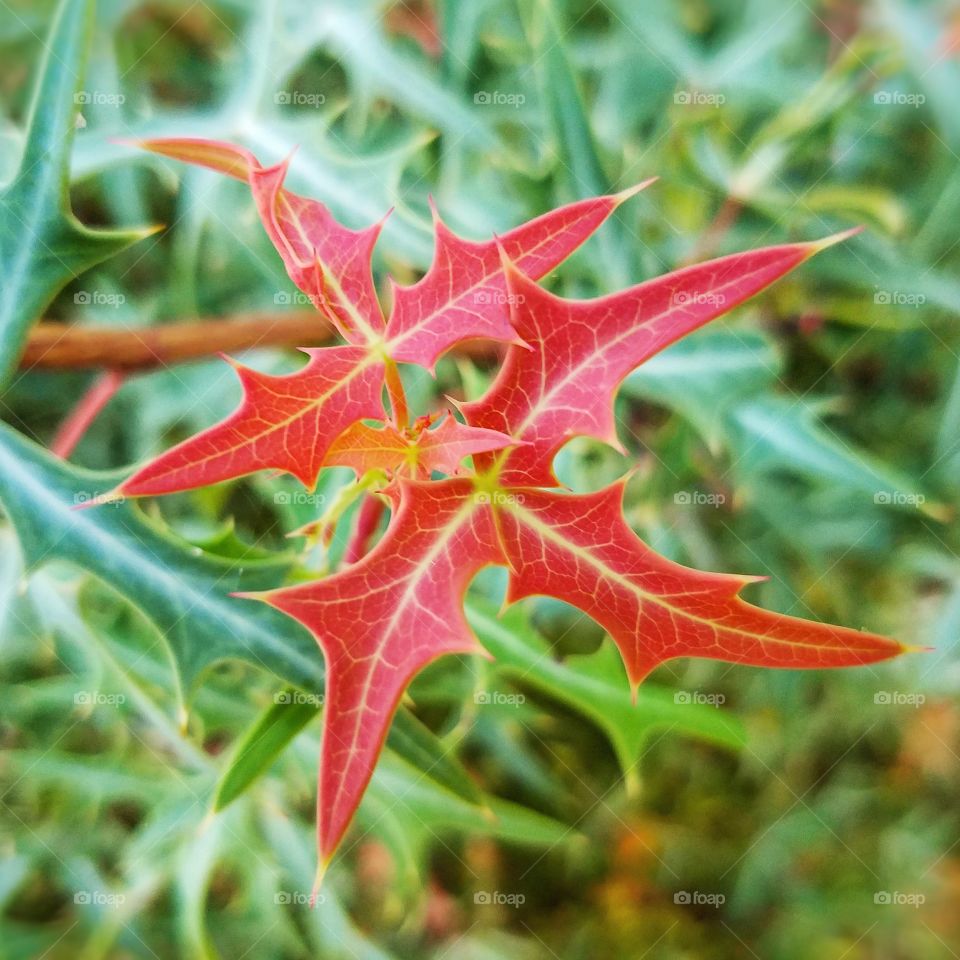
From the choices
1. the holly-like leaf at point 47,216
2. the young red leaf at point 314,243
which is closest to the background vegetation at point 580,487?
the holly-like leaf at point 47,216

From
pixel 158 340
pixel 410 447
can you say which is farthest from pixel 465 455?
pixel 158 340

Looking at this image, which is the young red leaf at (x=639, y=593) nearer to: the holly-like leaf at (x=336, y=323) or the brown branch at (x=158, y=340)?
the holly-like leaf at (x=336, y=323)

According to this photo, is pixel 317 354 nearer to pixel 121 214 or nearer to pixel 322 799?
pixel 322 799

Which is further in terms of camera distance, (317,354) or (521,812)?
(521,812)

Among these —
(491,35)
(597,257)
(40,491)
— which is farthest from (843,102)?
(40,491)

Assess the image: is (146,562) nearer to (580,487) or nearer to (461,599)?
(461,599)

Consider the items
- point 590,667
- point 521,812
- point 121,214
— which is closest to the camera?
point 590,667

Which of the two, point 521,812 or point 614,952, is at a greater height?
point 521,812
